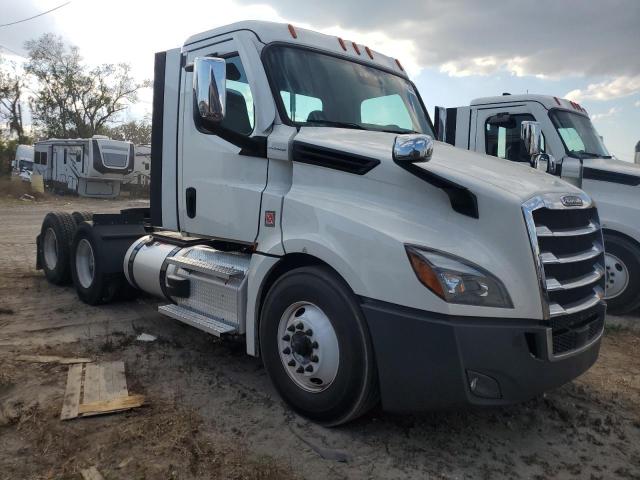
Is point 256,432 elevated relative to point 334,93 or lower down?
lower down

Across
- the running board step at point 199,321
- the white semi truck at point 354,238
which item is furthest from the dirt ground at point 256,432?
the running board step at point 199,321

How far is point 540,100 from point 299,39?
4.83m

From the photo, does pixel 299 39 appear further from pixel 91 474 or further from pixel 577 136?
pixel 577 136

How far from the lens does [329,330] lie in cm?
342

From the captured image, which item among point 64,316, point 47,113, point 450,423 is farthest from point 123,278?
point 47,113

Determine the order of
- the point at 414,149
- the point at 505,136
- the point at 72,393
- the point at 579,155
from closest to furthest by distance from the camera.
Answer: the point at 414,149, the point at 72,393, the point at 579,155, the point at 505,136

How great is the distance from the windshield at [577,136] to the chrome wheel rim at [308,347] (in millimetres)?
5619

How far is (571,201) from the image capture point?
11.3ft

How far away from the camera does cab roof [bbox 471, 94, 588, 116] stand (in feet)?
25.8

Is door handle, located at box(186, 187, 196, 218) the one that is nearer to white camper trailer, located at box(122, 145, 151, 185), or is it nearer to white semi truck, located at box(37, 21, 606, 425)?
white semi truck, located at box(37, 21, 606, 425)

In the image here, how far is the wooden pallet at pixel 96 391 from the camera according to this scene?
375 centimetres

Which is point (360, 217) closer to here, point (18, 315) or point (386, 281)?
point (386, 281)

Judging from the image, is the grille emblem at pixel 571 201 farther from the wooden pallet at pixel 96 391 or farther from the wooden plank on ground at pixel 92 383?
the wooden plank on ground at pixel 92 383

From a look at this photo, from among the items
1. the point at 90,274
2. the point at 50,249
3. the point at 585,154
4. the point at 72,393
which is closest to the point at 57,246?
the point at 50,249
